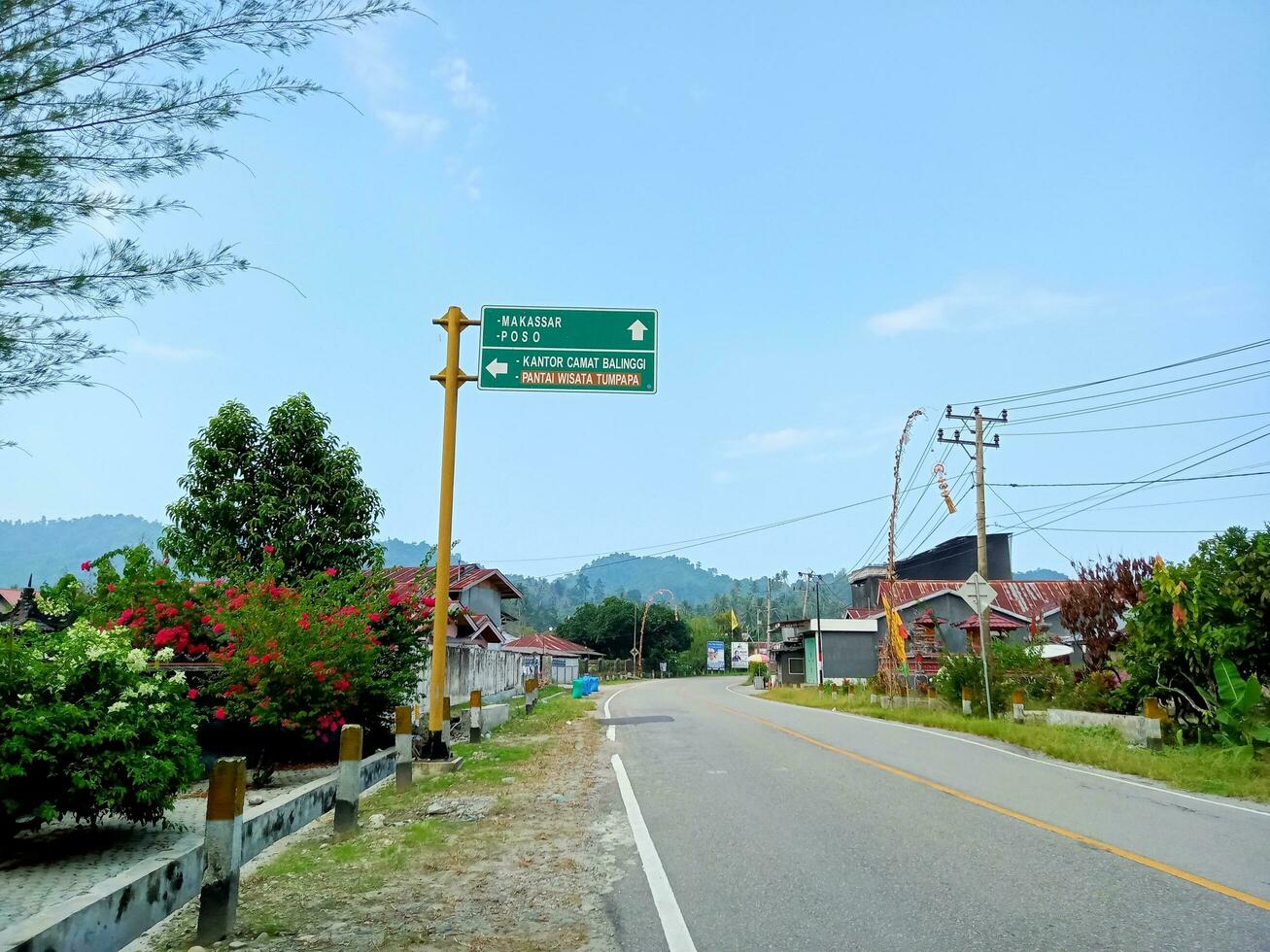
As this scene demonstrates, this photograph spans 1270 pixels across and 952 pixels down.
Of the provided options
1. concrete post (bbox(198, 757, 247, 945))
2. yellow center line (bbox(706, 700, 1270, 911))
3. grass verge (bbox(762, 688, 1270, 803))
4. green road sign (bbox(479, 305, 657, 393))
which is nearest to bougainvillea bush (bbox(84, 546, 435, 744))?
green road sign (bbox(479, 305, 657, 393))

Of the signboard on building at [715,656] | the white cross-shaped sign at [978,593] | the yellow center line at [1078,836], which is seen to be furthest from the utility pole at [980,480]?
the signboard on building at [715,656]

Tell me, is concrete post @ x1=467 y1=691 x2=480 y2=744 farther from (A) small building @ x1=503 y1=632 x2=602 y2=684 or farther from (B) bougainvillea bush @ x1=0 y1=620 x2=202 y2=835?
(A) small building @ x1=503 y1=632 x2=602 y2=684

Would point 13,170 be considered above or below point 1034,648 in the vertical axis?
above

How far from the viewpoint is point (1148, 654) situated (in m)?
17.8

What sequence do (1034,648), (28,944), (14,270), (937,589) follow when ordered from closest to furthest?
(28,944) < (14,270) < (1034,648) < (937,589)

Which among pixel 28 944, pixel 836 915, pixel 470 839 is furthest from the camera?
pixel 470 839

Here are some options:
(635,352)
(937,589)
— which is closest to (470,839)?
(635,352)

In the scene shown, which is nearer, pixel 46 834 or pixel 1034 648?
pixel 46 834

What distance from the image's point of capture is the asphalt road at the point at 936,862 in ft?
17.8

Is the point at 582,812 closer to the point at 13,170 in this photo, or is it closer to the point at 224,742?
the point at 224,742

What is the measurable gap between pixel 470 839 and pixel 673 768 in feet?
19.2

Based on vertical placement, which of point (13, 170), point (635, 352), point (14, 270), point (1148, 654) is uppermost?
point (635, 352)

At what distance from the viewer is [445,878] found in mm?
6977

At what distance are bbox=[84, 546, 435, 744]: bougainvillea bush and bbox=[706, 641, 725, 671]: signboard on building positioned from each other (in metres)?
100
